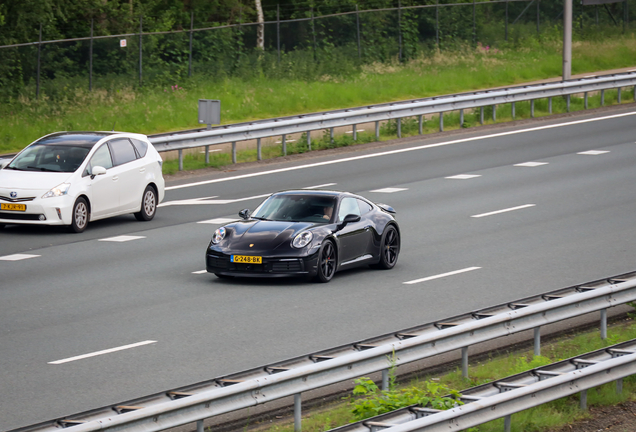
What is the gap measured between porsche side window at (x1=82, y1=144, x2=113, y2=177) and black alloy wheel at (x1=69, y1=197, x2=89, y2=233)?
59 cm

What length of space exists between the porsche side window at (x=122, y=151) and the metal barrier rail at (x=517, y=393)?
12117 mm

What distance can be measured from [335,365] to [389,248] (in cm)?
807

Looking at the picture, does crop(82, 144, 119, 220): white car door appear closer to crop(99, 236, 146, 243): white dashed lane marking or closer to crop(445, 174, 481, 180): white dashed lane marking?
crop(99, 236, 146, 243): white dashed lane marking

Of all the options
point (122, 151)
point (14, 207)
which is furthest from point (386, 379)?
point (122, 151)

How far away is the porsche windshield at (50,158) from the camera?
63.8ft

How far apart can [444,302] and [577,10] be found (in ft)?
154

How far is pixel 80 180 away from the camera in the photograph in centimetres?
1919

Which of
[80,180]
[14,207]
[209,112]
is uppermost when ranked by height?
[209,112]

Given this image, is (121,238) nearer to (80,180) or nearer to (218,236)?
(80,180)

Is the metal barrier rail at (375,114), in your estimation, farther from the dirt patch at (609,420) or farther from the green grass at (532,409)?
the dirt patch at (609,420)

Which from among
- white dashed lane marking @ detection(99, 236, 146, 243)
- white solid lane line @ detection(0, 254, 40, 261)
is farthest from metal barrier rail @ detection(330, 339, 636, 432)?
white dashed lane marking @ detection(99, 236, 146, 243)

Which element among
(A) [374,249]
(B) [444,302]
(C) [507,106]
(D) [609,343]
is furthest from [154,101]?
(D) [609,343]

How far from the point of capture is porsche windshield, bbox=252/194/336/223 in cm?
1591

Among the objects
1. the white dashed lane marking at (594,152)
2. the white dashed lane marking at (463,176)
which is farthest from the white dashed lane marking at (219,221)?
the white dashed lane marking at (594,152)
